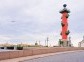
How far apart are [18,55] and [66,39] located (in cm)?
4183

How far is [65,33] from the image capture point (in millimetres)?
75438

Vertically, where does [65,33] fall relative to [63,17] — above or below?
below

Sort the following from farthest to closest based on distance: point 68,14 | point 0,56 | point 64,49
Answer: point 68,14 < point 64,49 < point 0,56

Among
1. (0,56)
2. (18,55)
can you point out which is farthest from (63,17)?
(0,56)

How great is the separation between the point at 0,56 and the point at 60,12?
5493 cm

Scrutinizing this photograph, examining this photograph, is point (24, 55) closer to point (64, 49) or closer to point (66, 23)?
point (64, 49)

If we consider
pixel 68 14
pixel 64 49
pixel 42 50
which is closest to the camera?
pixel 42 50

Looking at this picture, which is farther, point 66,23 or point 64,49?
point 66,23

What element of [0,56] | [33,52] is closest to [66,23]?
[33,52]

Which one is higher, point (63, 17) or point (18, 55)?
point (63, 17)

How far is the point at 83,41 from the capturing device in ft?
345

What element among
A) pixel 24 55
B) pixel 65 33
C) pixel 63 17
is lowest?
pixel 24 55

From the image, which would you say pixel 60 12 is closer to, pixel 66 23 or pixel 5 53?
pixel 66 23

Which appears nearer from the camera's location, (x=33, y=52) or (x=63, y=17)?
(x=33, y=52)
